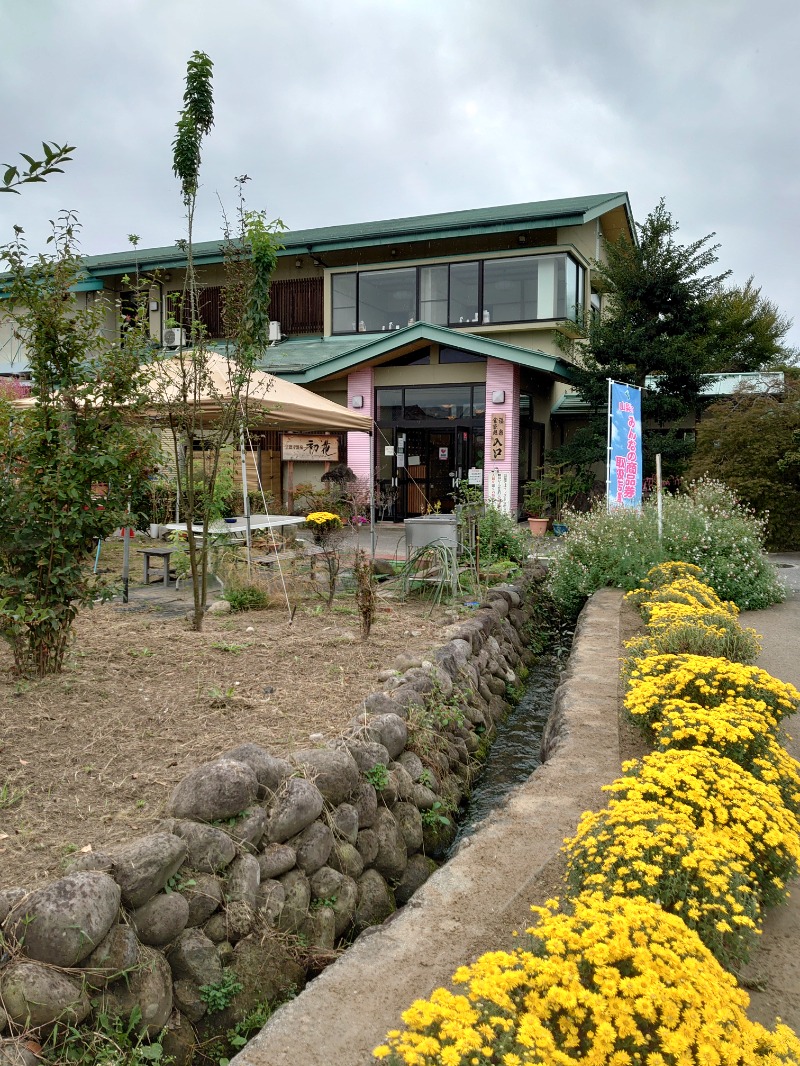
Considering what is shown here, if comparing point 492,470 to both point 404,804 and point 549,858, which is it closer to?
point 404,804

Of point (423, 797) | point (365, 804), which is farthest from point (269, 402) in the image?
point (365, 804)

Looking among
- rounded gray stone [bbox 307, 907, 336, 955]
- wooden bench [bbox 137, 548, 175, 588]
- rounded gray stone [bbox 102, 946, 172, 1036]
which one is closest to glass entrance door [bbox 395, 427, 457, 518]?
wooden bench [bbox 137, 548, 175, 588]

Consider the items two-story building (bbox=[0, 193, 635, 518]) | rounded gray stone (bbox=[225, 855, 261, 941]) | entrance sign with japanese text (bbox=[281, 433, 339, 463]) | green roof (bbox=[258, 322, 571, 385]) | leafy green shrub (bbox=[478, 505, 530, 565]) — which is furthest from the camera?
entrance sign with japanese text (bbox=[281, 433, 339, 463])

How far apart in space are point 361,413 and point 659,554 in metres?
11.3

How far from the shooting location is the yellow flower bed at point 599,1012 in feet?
6.02

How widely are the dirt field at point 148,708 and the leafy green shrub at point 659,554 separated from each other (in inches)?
109

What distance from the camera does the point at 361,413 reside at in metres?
19.5

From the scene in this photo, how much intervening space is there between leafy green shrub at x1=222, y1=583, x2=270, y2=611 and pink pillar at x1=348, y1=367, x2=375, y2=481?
1109 cm

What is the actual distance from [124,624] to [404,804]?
3.59 metres

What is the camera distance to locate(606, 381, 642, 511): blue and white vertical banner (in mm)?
11141

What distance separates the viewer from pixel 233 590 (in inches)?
327

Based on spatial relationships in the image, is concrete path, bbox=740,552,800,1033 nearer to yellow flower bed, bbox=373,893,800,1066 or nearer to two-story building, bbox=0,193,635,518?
yellow flower bed, bbox=373,893,800,1066

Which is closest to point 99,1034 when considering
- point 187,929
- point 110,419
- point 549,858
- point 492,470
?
point 187,929

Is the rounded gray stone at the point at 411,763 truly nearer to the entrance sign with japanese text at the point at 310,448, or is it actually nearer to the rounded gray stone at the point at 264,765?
the rounded gray stone at the point at 264,765
